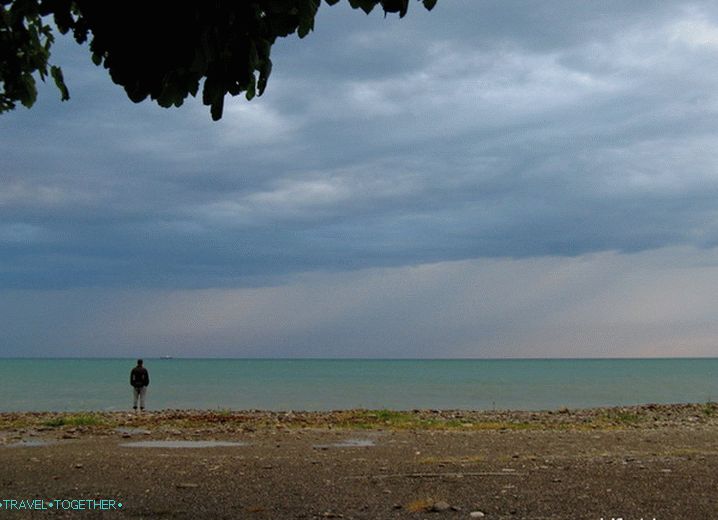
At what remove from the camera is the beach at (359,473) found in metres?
8.48

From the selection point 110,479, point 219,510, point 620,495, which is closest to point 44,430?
point 110,479

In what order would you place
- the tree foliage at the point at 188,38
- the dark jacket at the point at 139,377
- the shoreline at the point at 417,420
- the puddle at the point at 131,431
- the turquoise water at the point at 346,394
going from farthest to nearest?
the turquoise water at the point at 346,394
the dark jacket at the point at 139,377
the shoreline at the point at 417,420
the puddle at the point at 131,431
the tree foliage at the point at 188,38

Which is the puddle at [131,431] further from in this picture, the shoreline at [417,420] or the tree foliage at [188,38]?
the tree foliage at [188,38]

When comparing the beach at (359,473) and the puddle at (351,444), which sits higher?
the beach at (359,473)

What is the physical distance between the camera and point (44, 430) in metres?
19.3

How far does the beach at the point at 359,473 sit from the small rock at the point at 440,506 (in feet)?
0.05

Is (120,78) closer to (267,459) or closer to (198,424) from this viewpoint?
(267,459)

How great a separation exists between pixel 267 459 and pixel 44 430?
933cm

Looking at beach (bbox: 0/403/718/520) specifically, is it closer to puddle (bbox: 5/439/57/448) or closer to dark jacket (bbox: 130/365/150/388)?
puddle (bbox: 5/439/57/448)

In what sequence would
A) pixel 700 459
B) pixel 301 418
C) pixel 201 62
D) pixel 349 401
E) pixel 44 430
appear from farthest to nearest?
pixel 349 401, pixel 301 418, pixel 44 430, pixel 700 459, pixel 201 62

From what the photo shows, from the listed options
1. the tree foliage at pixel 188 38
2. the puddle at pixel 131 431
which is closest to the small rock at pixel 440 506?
the tree foliage at pixel 188 38

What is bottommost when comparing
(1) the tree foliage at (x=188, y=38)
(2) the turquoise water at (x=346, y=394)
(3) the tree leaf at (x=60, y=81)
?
(2) the turquoise water at (x=346, y=394)

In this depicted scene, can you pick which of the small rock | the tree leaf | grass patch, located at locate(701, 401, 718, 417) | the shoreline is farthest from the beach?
grass patch, located at locate(701, 401, 718, 417)

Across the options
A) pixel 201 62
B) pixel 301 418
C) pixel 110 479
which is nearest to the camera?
pixel 201 62
